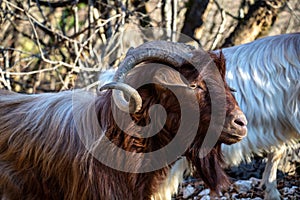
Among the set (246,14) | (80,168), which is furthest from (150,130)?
(246,14)

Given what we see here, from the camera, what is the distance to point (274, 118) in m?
6.61

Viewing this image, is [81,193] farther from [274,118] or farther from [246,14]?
[246,14]

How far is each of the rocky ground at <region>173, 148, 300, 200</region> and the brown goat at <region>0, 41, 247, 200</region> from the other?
2.20m

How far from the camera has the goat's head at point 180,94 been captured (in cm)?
423

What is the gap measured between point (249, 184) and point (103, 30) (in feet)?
9.30

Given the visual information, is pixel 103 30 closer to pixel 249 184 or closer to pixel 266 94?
→ pixel 249 184

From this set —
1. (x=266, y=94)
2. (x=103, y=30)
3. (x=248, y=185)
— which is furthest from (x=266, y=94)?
(x=103, y=30)

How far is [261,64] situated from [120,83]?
2809mm

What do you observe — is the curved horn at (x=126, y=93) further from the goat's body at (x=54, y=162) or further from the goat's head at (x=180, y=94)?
the goat's body at (x=54, y=162)

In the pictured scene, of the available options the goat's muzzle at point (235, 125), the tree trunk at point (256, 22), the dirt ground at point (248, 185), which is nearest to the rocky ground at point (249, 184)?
the dirt ground at point (248, 185)

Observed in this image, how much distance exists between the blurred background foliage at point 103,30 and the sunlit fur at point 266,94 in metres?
1.93

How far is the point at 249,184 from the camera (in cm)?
736

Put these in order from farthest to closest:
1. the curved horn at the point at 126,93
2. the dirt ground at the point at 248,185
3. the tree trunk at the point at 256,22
Answer: the tree trunk at the point at 256,22 → the dirt ground at the point at 248,185 → the curved horn at the point at 126,93

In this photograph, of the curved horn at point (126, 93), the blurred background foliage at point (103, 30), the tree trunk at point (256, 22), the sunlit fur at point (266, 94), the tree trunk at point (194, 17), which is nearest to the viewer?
the curved horn at point (126, 93)
